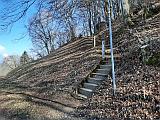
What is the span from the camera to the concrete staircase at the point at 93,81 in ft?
45.3

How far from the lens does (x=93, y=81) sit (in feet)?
48.4

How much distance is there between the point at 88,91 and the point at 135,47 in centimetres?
360

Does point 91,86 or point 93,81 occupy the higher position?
point 93,81

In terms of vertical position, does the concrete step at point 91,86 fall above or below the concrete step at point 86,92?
above

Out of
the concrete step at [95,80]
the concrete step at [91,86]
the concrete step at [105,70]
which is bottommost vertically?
the concrete step at [91,86]

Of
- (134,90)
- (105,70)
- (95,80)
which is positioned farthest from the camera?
(105,70)

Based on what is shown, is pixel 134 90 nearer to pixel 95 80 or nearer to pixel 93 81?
pixel 95 80

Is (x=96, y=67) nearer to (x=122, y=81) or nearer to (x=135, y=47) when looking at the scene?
(x=135, y=47)

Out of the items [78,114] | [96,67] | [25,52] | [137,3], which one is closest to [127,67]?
[96,67]

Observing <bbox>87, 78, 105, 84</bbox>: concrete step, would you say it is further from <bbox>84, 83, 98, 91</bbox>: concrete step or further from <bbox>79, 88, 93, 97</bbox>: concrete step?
<bbox>79, 88, 93, 97</bbox>: concrete step

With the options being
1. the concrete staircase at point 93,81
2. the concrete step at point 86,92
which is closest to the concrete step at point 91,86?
the concrete staircase at point 93,81

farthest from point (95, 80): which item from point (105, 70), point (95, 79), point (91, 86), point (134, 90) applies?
point (134, 90)

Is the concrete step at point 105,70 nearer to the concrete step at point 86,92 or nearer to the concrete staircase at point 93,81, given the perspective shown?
the concrete staircase at point 93,81

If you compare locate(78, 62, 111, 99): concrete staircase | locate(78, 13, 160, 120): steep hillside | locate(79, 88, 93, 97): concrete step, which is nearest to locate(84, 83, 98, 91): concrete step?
locate(78, 62, 111, 99): concrete staircase
